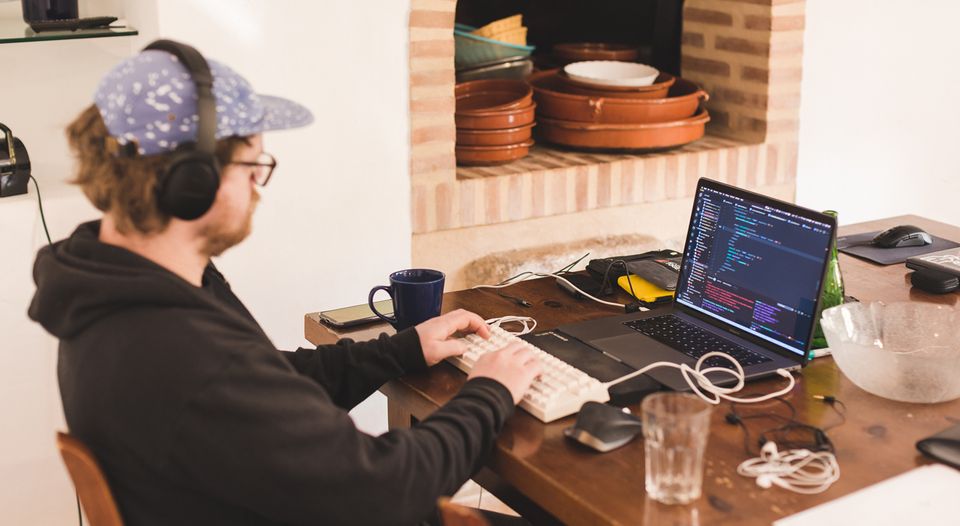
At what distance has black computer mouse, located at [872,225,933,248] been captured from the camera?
2.47 meters

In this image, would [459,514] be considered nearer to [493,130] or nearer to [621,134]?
[493,130]

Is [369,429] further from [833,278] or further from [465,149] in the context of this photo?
[833,278]

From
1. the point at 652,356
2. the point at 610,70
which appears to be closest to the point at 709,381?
the point at 652,356

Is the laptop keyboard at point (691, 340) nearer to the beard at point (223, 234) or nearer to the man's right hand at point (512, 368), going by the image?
the man's right hand at point (512, 368)

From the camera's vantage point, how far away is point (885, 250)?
8.11 ft

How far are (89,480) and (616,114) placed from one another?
218 centimetres

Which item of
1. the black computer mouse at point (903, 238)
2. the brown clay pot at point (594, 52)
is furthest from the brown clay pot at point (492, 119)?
the black computer mouse at point (903, 238)

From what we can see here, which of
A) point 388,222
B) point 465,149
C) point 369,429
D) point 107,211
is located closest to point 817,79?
point 465,149

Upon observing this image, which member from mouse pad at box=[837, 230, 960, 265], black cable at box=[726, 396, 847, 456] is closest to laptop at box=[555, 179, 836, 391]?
black cable at box=[726, 396, 847, 456]

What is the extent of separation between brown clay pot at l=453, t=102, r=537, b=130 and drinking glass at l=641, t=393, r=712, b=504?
1.72m

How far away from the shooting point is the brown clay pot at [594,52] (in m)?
3.56

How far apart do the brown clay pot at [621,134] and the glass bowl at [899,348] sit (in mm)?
1402

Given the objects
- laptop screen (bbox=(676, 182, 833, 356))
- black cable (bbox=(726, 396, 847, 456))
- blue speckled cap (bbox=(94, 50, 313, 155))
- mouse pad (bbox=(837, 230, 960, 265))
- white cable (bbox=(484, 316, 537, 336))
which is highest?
blue speckled cap (bbox=(94, 50, 313, 155))

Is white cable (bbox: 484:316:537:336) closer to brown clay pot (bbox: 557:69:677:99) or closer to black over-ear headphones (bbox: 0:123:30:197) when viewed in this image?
black over-ear headphones (bbox: 0:123:30:197)
